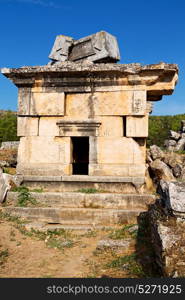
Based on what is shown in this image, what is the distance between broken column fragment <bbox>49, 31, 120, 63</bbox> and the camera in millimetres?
8344

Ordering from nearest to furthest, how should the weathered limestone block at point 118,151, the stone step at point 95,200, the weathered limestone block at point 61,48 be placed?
1. the stone step at point 95,200
2. the weathered limestone block at point 118,151
3. the weathered limestone block at point 61,48

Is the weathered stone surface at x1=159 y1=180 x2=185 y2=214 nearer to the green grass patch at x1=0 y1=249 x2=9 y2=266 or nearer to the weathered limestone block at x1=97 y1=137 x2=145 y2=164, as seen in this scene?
the green grass patch at x1=0 y1=249 x2=9 y2=266

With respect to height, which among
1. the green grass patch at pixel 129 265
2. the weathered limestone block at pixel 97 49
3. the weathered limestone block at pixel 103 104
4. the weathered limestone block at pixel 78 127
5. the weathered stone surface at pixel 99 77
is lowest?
the green grass patch at pixel 129 265

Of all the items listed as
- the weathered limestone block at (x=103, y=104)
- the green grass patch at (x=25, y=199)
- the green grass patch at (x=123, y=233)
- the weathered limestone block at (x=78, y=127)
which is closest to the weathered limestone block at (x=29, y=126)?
the weathered limestone block at (x=78, y=127)

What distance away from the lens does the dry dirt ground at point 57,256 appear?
4.43 metres

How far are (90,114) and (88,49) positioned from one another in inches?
79.6

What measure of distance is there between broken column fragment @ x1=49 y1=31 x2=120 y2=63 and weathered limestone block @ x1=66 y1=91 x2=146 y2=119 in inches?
45.7

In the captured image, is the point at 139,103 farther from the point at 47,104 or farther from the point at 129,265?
the point at 129,265

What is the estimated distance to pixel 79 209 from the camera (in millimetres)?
6816

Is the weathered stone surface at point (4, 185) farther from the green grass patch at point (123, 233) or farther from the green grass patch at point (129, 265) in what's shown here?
the green grass patch at point (129, 265)

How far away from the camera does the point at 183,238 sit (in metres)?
3.98

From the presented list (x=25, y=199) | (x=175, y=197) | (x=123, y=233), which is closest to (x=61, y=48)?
(x=25, y=199)

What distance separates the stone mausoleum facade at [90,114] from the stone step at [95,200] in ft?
1.96

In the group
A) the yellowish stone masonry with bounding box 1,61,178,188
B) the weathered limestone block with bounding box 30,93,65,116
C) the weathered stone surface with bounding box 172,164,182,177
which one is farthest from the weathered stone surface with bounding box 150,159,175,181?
the weathered limestone block with bounding box 30,93,65,116
